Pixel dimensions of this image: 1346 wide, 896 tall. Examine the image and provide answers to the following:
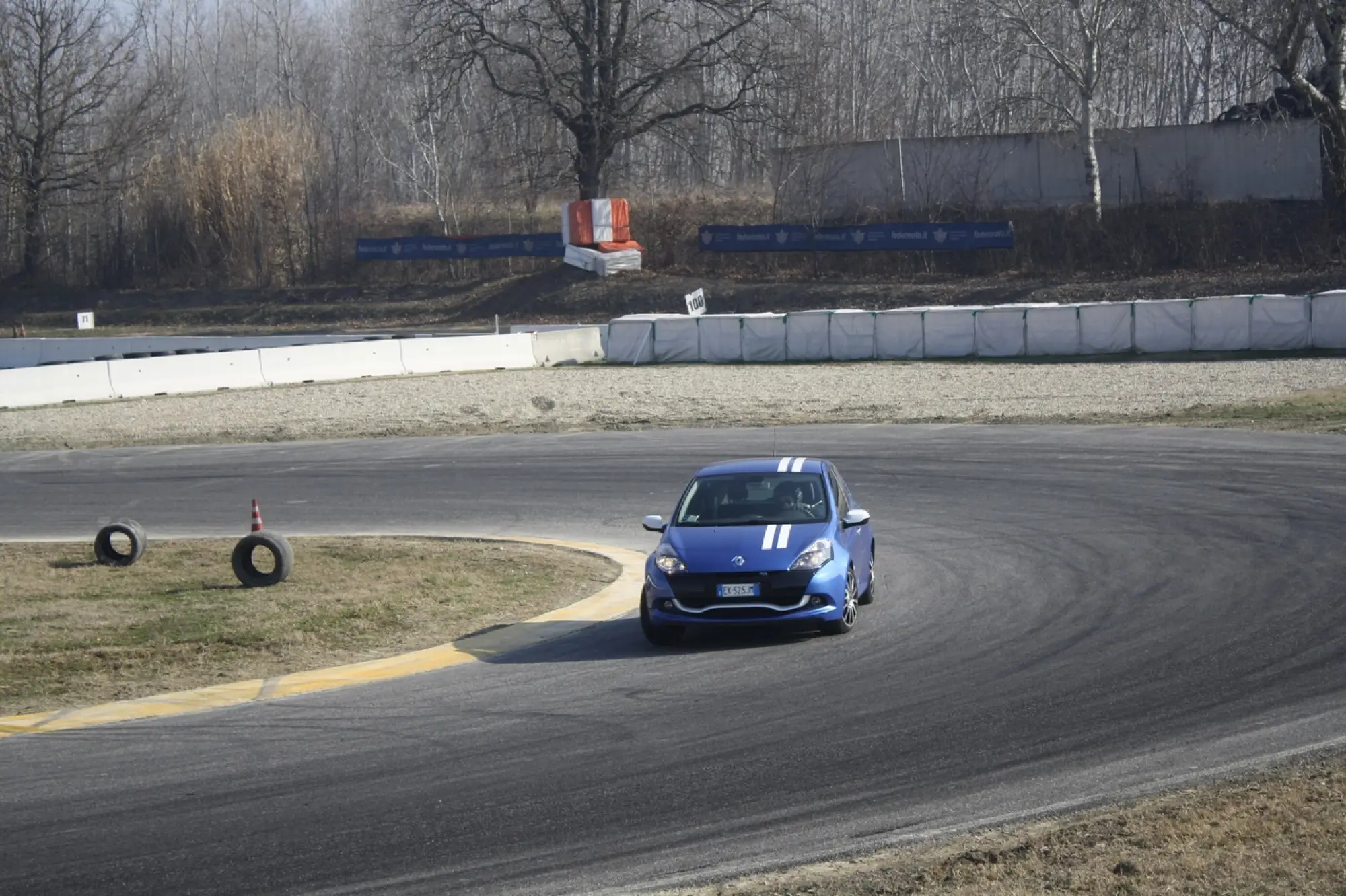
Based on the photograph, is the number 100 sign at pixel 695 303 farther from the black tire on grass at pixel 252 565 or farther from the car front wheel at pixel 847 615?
the car front wheel at pixel 847 615

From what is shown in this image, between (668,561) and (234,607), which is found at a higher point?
(668,561)

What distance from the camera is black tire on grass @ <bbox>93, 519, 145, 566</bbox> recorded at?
52.2 feet

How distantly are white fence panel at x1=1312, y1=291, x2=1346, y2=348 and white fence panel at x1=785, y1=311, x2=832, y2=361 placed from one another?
11.8 metres

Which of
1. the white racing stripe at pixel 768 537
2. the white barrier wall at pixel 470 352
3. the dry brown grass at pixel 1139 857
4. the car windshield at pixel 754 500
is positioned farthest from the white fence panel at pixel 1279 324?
the dry brown grass at pixel 1139 857

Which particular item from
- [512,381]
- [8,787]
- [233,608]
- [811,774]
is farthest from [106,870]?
[512,381]

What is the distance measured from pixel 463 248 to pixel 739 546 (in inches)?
2158

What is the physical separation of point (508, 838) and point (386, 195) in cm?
10398

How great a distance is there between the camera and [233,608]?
13.4 m

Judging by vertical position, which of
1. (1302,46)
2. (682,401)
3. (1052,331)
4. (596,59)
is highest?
(596,59)

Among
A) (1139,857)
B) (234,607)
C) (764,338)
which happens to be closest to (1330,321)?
(764,338)

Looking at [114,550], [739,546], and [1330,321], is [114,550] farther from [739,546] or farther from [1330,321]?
[1330,321]

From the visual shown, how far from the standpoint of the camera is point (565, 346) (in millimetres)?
40875

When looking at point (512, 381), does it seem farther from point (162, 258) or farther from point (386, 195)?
point (386, 195)

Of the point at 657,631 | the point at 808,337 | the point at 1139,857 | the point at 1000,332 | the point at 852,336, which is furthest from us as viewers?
the point at 808,337
